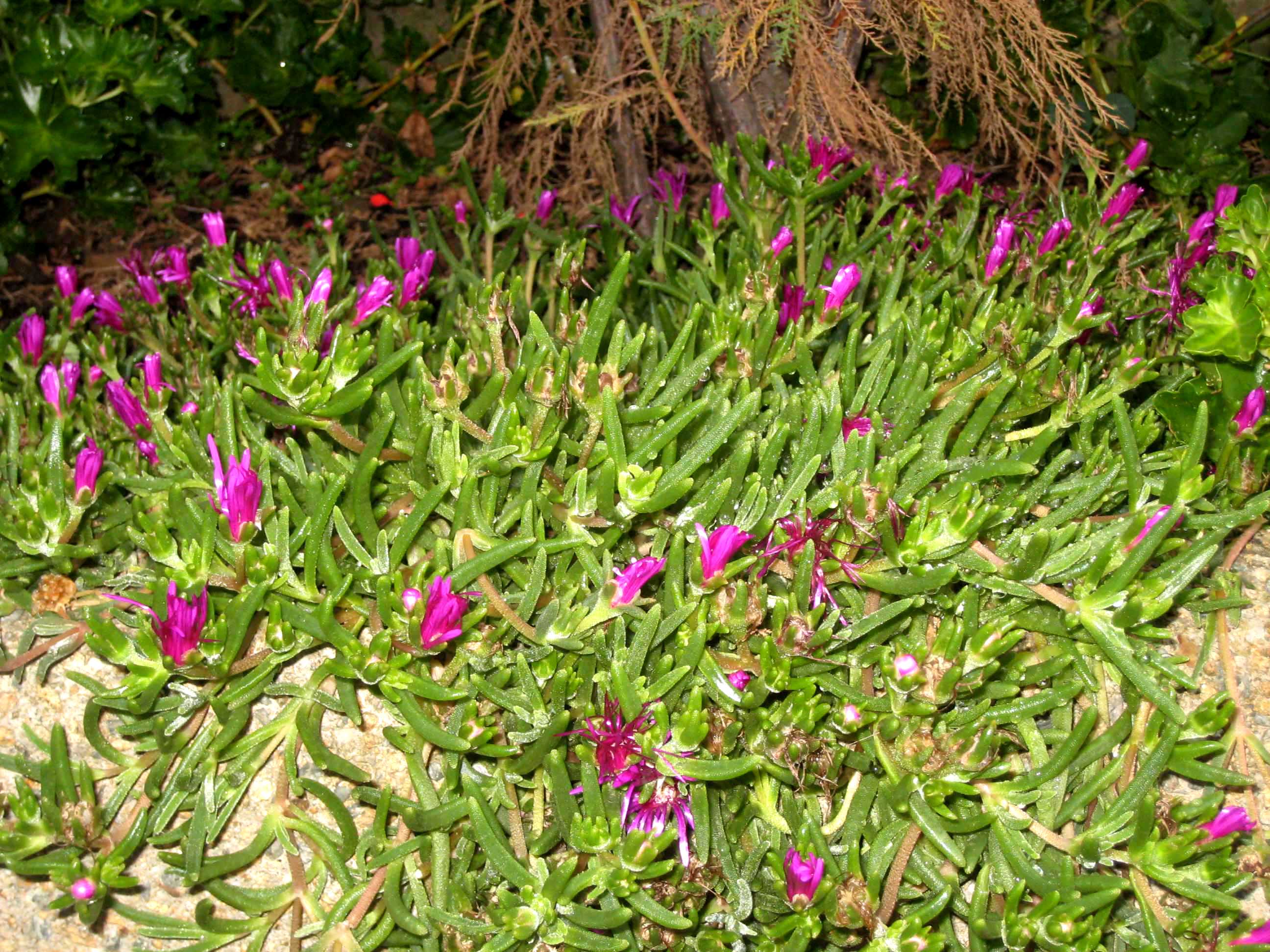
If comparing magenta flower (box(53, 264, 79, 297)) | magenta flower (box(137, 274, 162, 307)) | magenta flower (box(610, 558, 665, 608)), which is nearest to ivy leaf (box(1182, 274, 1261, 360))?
magenta flower (box(610, 558, 665, 608))

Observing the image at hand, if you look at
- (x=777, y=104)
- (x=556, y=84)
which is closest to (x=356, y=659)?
(x=777, y=104)

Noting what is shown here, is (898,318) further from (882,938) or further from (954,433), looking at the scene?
(882,938)

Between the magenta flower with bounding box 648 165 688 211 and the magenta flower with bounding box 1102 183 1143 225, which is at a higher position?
the magenta flower with bounding box 1102 183 1143 225

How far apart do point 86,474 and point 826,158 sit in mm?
1284

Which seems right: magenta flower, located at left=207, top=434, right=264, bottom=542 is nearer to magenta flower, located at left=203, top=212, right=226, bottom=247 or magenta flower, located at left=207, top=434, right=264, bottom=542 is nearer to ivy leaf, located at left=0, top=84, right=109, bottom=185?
magenta flower, located at left=203, top=212, right=226, bottom=247

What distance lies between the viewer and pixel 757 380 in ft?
5.61

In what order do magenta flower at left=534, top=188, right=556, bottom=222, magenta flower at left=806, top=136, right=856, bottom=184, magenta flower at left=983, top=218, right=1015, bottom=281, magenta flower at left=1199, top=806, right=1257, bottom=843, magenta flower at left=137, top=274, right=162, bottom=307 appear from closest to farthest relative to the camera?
magenta flower at left=1199, top=806, right=1257, bottom=843 < magenta flower at left=983, top=218, right=1015, bottom=281 < magenta flower at left=806, top=136, right=856, bottom=184 < magenta flower at left=137, top=274, right=162, bottom=307 < magenta flower at left=534, top=188, right=556, bottom=222

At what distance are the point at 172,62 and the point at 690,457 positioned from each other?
2.30 m

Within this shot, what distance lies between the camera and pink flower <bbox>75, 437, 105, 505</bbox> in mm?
1494

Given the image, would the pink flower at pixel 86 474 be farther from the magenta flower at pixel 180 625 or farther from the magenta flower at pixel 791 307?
the magenta flower at pixel 791 307

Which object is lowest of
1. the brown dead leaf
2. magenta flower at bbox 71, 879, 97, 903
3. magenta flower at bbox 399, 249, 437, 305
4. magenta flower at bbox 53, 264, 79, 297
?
the brown dead leaf

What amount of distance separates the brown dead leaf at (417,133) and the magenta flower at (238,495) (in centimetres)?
228

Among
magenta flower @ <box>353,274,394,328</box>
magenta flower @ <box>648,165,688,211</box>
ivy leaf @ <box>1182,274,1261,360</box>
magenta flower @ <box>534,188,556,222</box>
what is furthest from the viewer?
magenta flower @ <box>648,165,688,211</box>

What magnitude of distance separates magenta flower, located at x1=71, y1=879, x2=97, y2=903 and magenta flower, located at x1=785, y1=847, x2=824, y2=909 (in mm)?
786
